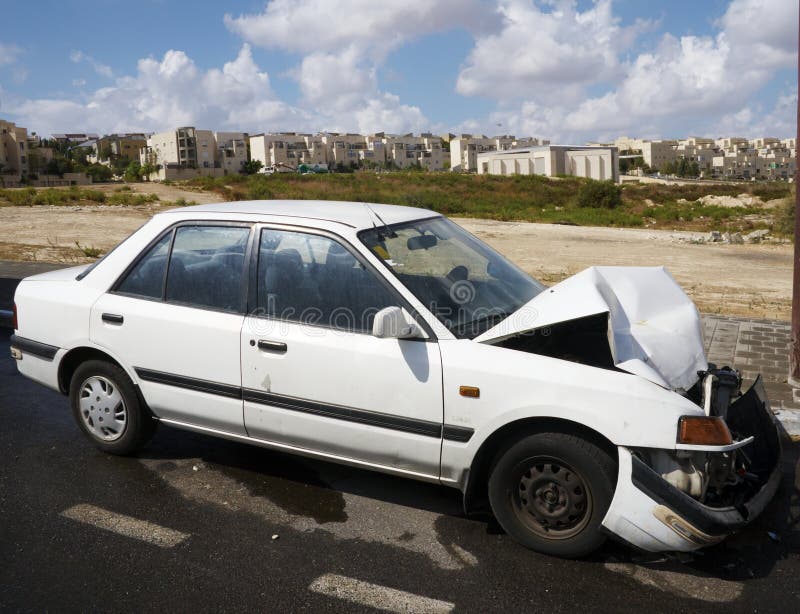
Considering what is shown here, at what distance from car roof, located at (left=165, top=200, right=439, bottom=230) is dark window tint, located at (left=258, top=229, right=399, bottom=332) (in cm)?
16

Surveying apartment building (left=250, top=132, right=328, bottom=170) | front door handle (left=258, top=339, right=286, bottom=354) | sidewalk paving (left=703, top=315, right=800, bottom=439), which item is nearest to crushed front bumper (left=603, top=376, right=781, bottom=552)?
front door handle (left=258, top=339, right=286, bottom=354)

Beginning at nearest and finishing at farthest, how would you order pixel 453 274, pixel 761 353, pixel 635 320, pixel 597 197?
pixel 635 320, pixel 453 274, pixel 761 353, pixel 597 197

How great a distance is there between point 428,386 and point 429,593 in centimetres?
96

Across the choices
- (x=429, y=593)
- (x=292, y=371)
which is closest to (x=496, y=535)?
(x=429, y=593)

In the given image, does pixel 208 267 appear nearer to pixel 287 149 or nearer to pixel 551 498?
pixel 551 498

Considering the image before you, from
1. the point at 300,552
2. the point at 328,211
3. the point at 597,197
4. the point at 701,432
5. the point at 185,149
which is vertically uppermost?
the point at 185,149

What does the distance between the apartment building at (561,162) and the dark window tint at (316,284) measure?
10507 centimetres

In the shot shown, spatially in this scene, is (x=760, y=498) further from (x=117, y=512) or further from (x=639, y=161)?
(x=639, y=161)

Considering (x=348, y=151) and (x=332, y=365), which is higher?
(x=348, y=151)

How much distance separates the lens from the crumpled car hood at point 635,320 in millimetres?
3635

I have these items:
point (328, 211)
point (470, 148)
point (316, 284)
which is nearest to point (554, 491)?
point (316, 284)

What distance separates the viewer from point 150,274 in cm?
461

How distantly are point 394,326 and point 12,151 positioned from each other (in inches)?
5004

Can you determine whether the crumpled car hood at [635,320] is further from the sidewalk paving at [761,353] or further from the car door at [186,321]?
the sidewalk paving at [761,353]
